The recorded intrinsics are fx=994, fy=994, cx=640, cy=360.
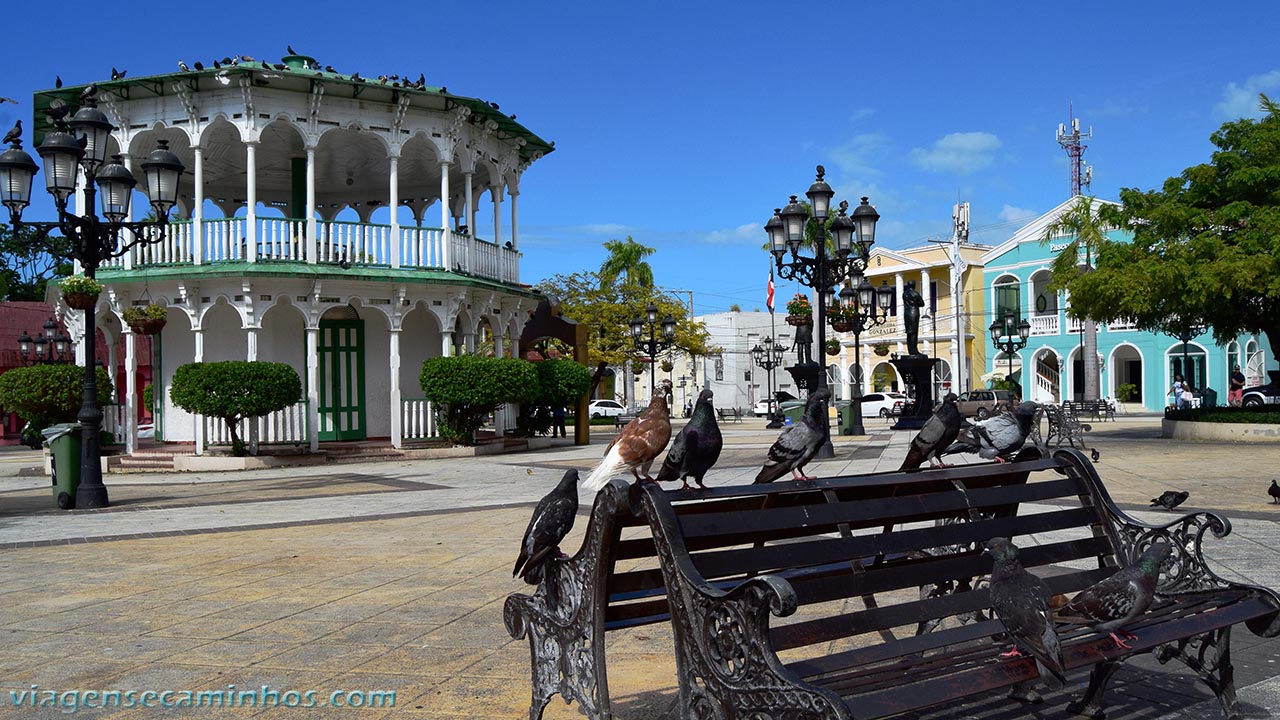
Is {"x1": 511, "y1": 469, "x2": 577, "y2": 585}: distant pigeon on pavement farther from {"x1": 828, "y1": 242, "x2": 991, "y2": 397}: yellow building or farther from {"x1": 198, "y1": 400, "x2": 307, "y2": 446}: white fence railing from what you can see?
{"x1": 828, "y1": 242, "x2": 991, "y2": 397}: yellow building

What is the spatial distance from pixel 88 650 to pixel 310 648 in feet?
3.72

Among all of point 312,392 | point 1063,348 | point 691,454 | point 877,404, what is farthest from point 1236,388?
point 691,454

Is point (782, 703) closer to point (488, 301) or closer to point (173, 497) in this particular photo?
point (173, 497)

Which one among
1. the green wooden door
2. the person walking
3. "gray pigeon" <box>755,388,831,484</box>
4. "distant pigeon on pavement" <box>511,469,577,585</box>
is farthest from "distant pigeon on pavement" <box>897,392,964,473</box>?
the person walking

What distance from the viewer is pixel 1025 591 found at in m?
3.18

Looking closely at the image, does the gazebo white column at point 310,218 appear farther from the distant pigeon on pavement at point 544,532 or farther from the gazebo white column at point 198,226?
the distant pigeon on pavement at point 544,532

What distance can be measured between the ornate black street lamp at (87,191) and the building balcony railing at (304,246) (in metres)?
7.76

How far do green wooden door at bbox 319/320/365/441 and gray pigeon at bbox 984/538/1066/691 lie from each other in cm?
2049

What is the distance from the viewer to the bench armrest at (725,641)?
265 centimetres

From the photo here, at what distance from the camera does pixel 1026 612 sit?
3.16 metres

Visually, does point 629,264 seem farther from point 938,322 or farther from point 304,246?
point 304,246

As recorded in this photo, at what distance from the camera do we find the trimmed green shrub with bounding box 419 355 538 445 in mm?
20859

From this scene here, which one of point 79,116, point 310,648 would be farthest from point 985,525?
point 79,116

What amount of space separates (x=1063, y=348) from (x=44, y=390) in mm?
46946
